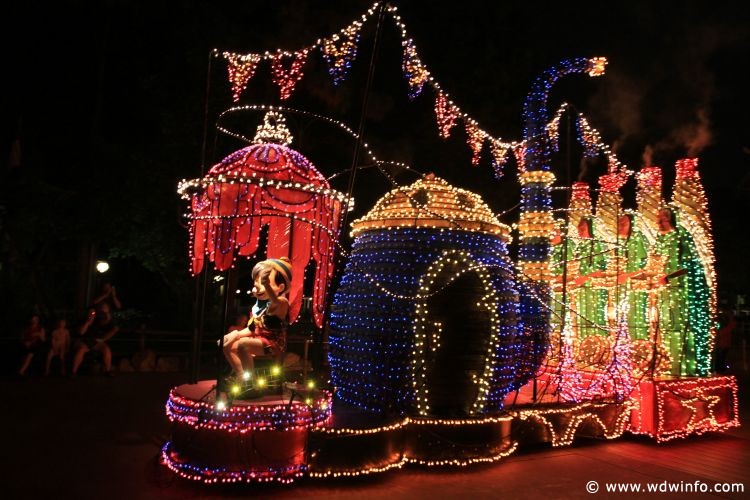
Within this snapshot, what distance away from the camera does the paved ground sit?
18.1ft

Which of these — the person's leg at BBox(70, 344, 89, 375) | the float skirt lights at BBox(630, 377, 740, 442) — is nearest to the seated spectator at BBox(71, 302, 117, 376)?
the person's leg at BBox(70, 344, 89, 375)

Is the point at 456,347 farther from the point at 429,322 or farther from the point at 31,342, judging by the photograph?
the point at 31,342

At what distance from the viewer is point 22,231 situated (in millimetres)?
15094

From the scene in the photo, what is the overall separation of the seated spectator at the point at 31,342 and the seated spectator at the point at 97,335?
0.71 meters

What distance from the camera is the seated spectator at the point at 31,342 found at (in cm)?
1175

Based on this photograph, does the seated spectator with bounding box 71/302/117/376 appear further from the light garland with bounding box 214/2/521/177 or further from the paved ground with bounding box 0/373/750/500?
the light garland with bounding box 214/2/521/177

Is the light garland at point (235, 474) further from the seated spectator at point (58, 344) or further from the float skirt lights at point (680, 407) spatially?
the seated spectator at point (58, 344)

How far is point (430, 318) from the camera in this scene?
6883 millimetres

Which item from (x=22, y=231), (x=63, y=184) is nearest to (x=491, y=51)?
(x=63, y=184)

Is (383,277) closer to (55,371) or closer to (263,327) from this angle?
(263,327)

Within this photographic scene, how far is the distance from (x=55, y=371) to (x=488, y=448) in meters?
9.82

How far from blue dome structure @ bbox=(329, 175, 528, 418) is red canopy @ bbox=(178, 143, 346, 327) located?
0.66 meters

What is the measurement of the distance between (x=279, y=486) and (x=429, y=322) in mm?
2454

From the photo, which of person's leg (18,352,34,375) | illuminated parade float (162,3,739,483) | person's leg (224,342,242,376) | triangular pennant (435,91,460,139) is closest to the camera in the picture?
illuminated parade float (162,3,739,483)
